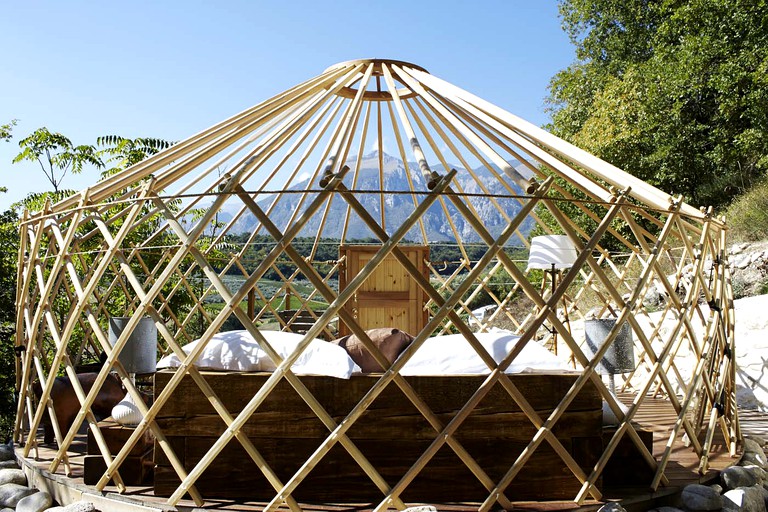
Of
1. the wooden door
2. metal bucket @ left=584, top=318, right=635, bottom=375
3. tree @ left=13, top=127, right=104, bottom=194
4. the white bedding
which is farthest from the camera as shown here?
tree @ left=13, top=127, right=104, bottom=194

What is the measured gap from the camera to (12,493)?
2939 mm

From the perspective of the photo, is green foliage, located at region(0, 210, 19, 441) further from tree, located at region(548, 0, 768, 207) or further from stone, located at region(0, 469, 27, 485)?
tree, located at region(548, 0, 768, 207)

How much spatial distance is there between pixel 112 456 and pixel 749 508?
2.61 metres

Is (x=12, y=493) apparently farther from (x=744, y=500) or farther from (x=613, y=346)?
(x=744, y=500)

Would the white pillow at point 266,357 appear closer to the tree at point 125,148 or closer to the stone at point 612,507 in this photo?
the stone at point 612,507

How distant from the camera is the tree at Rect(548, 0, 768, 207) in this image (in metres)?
9.29

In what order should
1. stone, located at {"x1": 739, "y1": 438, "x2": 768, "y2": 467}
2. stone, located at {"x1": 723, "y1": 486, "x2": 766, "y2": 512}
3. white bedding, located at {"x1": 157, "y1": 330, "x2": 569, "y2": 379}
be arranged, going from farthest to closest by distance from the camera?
stone, located at {"x1": 739, "y1": 438, "x2": 768, "y2": 467} < stone, located at {"x1": 723, "y1": 486, "x2": 766, "y2": 512} < white bedding, located at {"x1": 157, "y1": 330, "x2": 569, "y2": 379}

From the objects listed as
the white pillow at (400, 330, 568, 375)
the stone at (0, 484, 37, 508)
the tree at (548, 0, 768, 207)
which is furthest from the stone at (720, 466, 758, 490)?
the tree at (548, 0, 768, 207)

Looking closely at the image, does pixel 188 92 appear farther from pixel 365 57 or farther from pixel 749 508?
pixel 749 508

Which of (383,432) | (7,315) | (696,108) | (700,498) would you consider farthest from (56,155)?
(696,108)

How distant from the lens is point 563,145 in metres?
3.50

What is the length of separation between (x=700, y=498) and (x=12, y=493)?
288 centimetres

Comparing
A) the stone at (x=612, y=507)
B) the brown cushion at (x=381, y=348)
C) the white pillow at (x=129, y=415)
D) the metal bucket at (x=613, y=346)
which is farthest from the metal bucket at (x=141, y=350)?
the metal bucket at (x=613, y=346)

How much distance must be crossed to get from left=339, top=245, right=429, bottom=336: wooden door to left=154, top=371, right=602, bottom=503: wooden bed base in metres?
3.13
